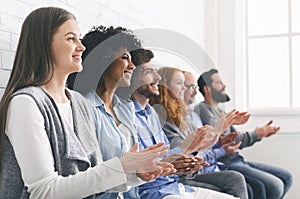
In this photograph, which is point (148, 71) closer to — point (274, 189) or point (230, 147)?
point (230, 147)

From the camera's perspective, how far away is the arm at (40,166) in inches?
58.5

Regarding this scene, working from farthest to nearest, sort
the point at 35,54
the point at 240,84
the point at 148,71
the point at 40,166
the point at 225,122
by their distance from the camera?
the point at 240,84 → the point at 225,122 → the point at 148,71 → the point at 35,54 → the point at 40,166

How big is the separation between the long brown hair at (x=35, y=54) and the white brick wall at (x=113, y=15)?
0.40 m

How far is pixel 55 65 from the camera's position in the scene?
1.71m

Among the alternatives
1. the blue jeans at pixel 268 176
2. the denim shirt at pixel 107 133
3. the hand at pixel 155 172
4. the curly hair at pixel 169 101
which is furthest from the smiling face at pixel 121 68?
the blue jeans at pixel 268 176

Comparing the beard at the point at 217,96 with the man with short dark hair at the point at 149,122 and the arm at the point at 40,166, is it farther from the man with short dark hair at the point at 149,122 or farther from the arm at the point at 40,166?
the arm at the point at 40,166

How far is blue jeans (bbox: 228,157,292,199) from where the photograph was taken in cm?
348

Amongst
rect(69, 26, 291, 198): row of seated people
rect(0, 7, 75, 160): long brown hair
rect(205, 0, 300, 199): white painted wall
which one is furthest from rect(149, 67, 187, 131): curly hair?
rect(205, 0, 300, 199): white painted wall

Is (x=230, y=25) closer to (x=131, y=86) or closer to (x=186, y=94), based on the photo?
(x=186, y=94)

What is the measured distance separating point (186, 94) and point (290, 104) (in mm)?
2310

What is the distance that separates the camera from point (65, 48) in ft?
5.61

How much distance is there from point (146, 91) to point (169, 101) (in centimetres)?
13

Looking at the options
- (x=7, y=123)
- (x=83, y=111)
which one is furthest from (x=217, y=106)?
(x=7, y=123)

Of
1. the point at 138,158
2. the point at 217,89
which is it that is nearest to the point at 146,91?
the point at 138,158
